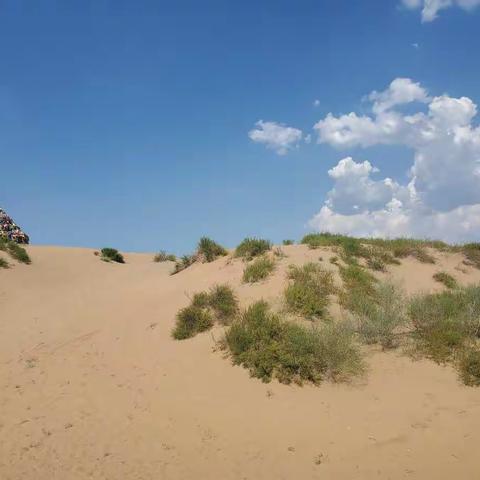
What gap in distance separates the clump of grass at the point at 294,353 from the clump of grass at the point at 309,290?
1496mm

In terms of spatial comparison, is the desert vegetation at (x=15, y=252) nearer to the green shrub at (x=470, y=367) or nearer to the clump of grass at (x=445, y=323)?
the clump of grass at (x=445, y=323)

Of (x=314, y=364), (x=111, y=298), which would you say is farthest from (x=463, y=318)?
(x=111, y=298)

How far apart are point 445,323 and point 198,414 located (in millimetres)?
5561

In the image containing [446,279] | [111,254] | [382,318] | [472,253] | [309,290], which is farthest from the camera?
[111,254]

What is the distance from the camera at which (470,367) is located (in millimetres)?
8797

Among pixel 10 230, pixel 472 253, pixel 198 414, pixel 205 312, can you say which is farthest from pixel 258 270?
pixel 10 230

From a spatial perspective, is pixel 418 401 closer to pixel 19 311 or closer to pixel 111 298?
pixel 111 298

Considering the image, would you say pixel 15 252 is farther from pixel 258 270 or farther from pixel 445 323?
pixel 445 323

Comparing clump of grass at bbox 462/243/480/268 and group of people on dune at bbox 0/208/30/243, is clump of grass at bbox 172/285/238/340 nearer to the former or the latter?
clump of grass at bbox 462/243/480/268

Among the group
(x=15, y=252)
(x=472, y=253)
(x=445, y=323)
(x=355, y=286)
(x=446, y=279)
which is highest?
(x=472, y=253)

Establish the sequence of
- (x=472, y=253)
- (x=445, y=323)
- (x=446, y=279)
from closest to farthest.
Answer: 1. (x=445, y=323)
2. (x=446, y=279)
3. (x=472, y=253)

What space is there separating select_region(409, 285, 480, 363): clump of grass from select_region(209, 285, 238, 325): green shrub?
4003 mm

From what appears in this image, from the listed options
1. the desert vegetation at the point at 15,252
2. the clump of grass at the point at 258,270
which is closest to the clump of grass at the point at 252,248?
the clump of grass at the point at 258,270

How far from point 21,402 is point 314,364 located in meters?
5.09
